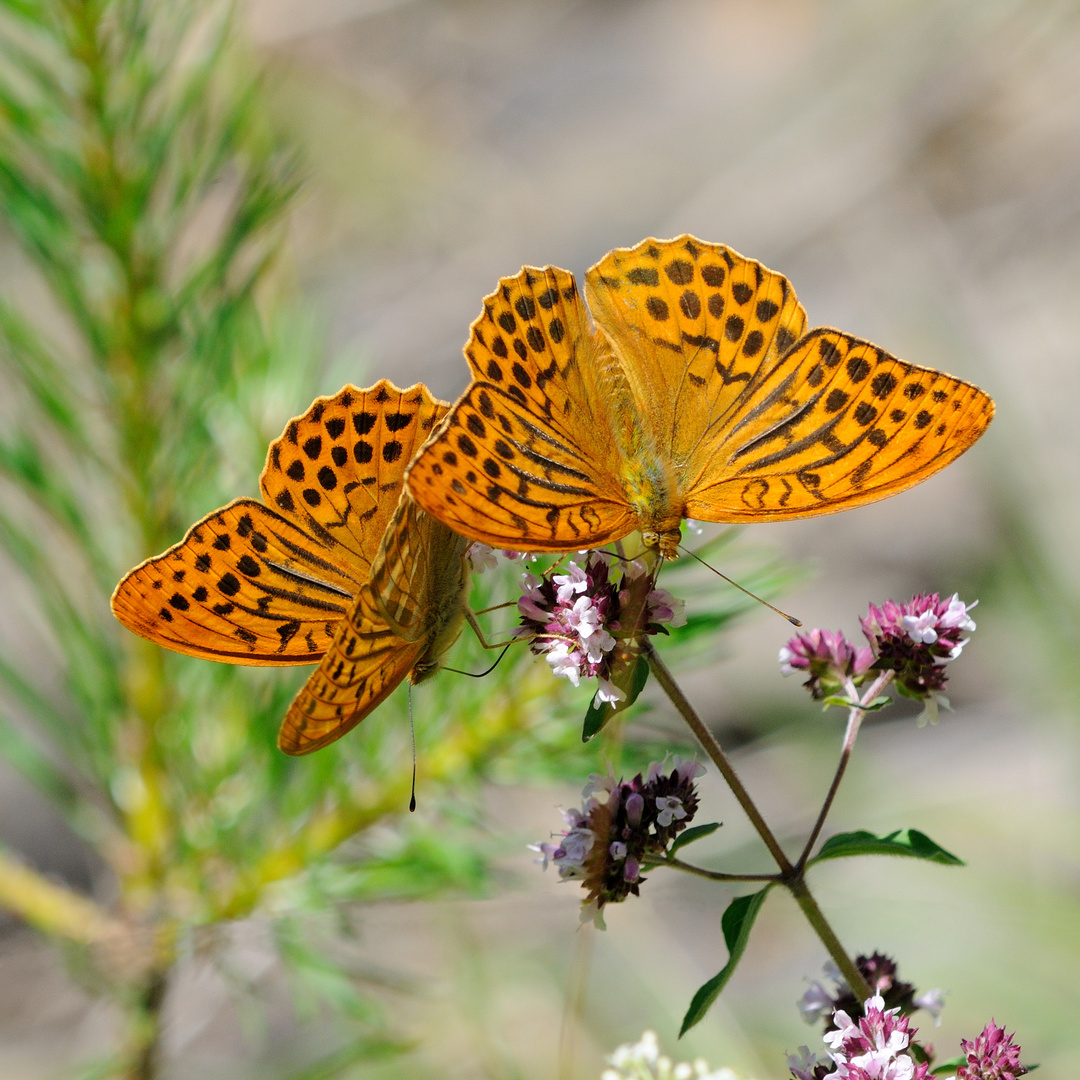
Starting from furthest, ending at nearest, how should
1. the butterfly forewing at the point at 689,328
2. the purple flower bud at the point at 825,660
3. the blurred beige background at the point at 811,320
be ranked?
the blurred beige background at the point at 811,320 < the butterfly forewing at the point at 689,328 < the purple flower bud at the point at 825,660

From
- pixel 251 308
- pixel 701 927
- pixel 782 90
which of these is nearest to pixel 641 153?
pixel 782 90

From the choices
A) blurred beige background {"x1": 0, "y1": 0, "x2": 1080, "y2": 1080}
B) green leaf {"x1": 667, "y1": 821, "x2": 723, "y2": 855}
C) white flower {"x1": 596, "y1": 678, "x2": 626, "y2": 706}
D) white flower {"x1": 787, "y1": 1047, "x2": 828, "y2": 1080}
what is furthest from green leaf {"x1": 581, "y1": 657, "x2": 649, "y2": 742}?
blurred beige background {"x1": 0, "y1": 0, "x2": 1080, "y2": 1080}

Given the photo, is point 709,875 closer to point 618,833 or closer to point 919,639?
point 618,833

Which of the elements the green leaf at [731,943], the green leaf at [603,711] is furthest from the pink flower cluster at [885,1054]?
the green leaf at [603,711]

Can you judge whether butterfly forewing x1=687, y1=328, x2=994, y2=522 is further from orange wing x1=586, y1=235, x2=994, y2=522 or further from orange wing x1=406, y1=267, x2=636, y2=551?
orange wing x1=406, y1=267, x2=636, y2=551

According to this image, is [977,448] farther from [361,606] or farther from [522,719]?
[361,606]

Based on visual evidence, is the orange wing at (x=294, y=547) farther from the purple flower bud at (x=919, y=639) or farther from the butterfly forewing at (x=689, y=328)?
the purple flower bud at (x=919, y=639)

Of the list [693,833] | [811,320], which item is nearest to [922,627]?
[693,833]
